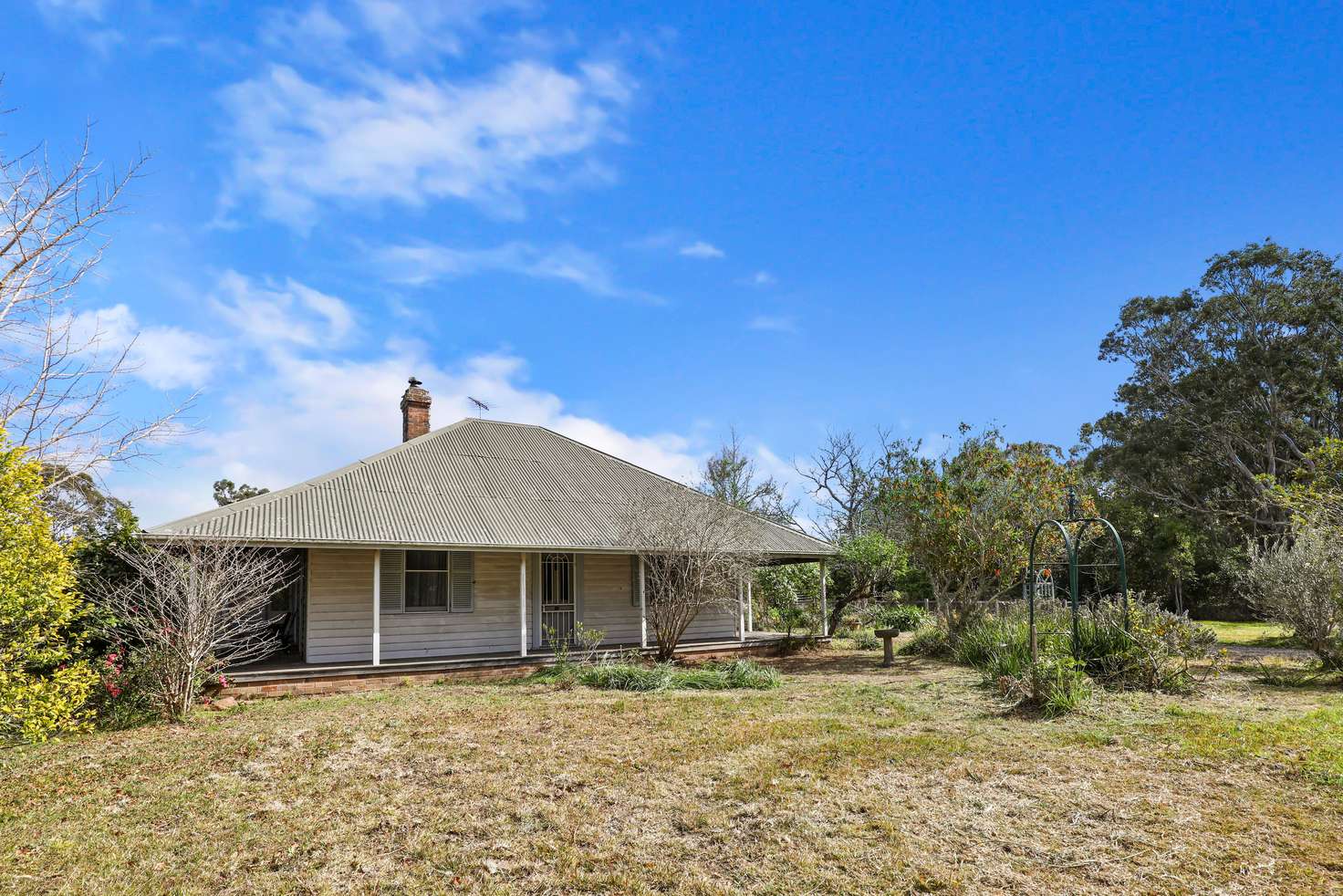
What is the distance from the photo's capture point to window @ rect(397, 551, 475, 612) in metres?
14.3

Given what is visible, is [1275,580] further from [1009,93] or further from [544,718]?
[544,718]

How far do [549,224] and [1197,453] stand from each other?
29558 mm

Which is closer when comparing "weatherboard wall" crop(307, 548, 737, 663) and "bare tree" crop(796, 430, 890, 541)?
"weatherboard wall" crop(307, 548, 737, 663)

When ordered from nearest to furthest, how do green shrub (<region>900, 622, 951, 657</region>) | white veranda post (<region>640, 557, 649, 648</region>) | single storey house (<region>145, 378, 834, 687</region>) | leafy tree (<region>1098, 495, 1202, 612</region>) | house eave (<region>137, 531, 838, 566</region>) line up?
1. house eave (<region>137, 531, 838, 566</region>)
2. single storey house (<region>145, 378, 834, 687</region>)
3. white veranda post (<region>640, 557, 649, 648</region>)
4. green shrub (<region>900, 622, 951, 657</region>)
5. leafy tree (<region>1098, 495, 1202, 612</region>)

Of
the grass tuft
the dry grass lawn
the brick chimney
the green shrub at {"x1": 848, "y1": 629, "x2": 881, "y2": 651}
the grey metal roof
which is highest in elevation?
the brick chimney

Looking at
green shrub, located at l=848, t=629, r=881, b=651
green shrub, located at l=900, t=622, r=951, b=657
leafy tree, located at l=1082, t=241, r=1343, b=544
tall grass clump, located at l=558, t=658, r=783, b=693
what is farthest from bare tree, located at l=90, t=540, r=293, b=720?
leafy tree, located at l=1082, t=241, r=1343, b=544

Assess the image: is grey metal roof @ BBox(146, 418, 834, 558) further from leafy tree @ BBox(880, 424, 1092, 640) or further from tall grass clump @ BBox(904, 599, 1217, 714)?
tall grass clump @ BBox(904, 599, 1217, 714)

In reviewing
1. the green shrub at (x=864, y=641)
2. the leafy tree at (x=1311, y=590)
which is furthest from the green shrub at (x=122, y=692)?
the leafy tree at (x=1311, y=590)

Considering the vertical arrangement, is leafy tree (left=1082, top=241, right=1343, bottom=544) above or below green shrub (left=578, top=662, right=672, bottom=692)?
above

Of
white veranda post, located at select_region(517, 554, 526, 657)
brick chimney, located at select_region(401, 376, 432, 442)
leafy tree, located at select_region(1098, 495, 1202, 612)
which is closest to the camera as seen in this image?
white veranda post, located at select_region(517, 554, 526, 657)

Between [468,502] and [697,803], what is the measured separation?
10161 millimetres

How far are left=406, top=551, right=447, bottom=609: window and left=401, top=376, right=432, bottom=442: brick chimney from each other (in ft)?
18.5

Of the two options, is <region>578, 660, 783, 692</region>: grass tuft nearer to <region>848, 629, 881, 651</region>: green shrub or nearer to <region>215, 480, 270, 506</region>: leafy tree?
<region>848, 629, 881, 651</region>: green shrub

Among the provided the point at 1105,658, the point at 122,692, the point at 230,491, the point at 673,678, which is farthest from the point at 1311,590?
the point at 230,491
